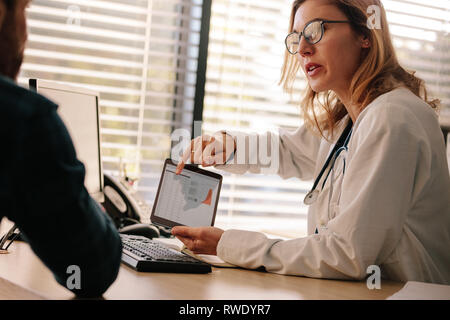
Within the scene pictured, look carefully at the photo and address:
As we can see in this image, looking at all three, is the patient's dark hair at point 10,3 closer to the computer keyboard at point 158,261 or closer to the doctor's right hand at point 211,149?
the computer keyboard at point 158,261

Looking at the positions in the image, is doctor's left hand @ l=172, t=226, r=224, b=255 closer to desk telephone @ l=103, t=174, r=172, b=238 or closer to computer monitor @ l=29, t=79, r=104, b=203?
computer monitor @ l=29, t=79, r=104, b=203

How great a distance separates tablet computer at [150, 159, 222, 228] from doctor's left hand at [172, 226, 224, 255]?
9 centimetres

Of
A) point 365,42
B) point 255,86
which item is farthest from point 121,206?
point 255,86

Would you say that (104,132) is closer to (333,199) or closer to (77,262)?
(333,199)

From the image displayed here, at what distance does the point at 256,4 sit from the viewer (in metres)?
2.91

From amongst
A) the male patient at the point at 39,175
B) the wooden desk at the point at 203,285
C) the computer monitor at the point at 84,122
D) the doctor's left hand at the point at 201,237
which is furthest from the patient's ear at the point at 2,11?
the computer monitor at the point at 84,122

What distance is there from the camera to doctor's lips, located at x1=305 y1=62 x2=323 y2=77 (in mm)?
1441

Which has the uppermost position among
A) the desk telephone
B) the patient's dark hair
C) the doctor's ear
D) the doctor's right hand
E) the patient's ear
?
the doctor's ear

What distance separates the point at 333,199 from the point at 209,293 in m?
0.52

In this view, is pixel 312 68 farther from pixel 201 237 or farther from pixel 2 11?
pixel 2 11

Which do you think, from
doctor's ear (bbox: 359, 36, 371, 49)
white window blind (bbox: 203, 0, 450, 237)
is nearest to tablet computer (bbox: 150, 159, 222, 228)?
doctor's ear (bbox: 359, 36, 371, 49)

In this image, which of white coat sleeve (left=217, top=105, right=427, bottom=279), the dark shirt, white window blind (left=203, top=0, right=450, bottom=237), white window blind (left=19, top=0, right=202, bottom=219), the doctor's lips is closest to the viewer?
the dark shirt

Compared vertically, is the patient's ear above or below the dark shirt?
above

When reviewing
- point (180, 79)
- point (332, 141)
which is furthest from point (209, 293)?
point (180, 79)
